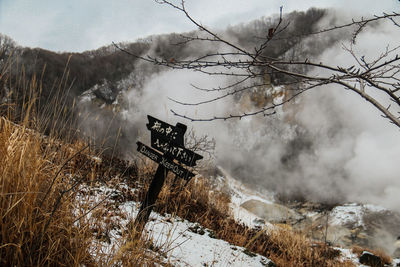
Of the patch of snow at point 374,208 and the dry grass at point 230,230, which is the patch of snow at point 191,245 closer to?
the dry grass at point 230,230

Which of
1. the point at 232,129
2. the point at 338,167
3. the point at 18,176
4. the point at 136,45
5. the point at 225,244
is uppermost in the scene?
the point at 136,45

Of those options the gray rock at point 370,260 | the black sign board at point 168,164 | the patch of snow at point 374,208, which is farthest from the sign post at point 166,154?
the patch of snow at point 374,208

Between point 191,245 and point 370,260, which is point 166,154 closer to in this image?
point 191,245

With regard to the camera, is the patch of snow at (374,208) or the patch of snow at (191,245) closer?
the patch of snow at (191,245)

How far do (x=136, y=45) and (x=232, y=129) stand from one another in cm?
Result: 1344

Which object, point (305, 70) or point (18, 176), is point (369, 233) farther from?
point (18, 176)

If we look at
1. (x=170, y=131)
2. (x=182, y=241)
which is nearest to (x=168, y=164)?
(x=170, y=131)

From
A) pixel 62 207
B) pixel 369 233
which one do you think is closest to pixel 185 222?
pixel 62 207

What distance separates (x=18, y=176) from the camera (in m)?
0.84

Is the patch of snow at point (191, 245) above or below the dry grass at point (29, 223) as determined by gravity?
below

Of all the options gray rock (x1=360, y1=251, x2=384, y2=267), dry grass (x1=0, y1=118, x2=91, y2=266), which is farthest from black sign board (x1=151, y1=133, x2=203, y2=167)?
gray rock (x1=360, y1=251, x2=384, y2=267)

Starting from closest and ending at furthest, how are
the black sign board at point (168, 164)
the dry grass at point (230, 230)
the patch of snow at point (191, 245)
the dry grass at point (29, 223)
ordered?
the dry grass at point (29, 223) < the patch of snow at point (191, 245) < the black sign board at point (168, 164) < the dry grass at point (230, 230)

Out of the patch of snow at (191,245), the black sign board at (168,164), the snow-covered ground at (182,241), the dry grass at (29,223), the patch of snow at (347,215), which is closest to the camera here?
the dry grass at (29,223)

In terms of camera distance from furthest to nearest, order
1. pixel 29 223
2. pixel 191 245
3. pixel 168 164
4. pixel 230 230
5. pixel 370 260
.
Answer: pixel 370 260 → pixel 230 230 → pixel 191 245 → pixel 168 164 → pixel 29 223
